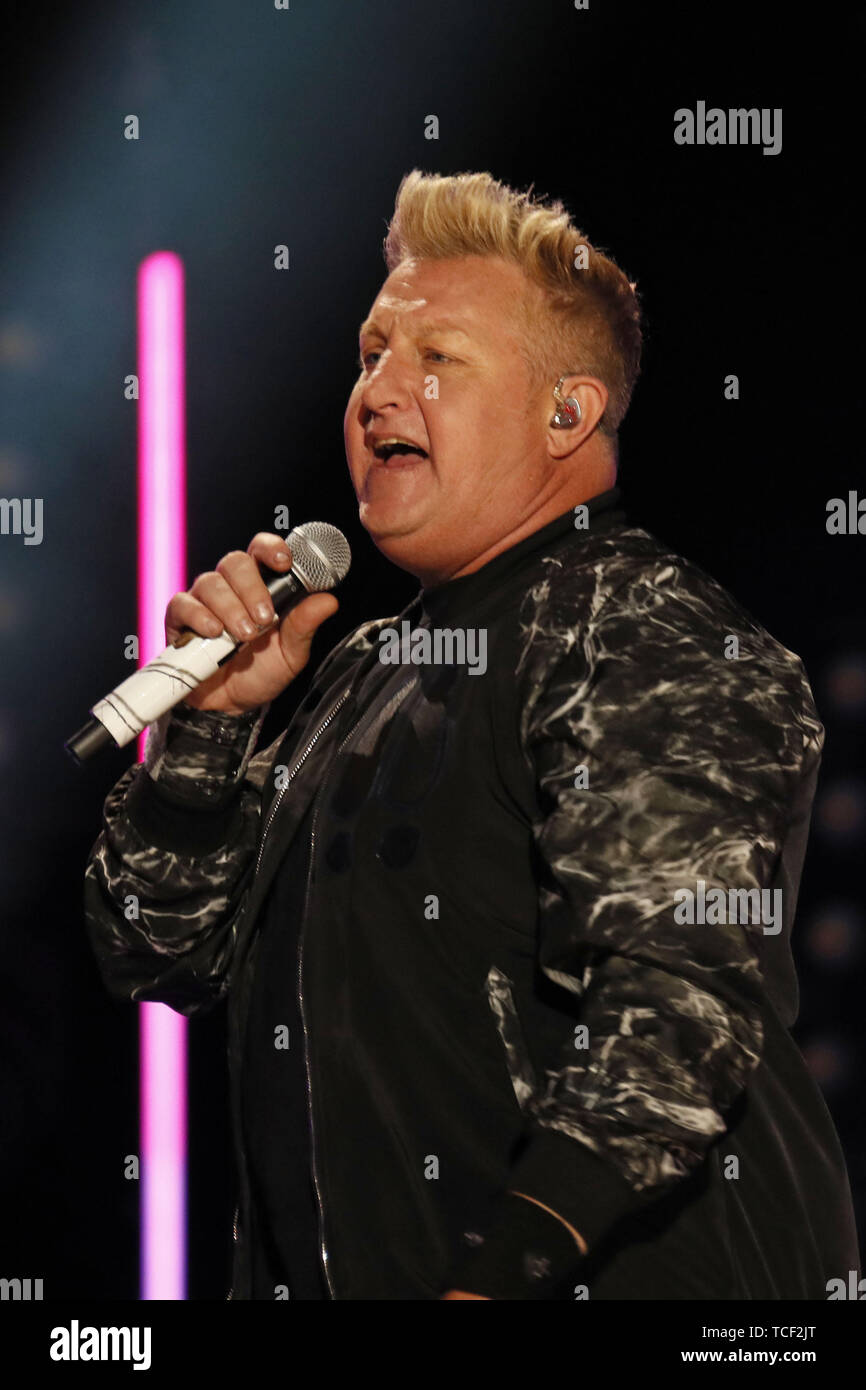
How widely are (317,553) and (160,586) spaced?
0.90 m

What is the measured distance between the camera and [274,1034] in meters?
1.39

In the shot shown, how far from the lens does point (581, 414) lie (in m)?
1.55

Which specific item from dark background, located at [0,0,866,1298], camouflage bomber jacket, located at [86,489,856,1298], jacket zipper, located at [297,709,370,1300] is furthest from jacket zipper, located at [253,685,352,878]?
dark background, located at [0,0,866,1298]

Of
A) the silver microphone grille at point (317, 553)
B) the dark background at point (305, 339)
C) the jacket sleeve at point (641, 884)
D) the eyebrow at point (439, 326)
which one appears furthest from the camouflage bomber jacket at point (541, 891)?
the dark background at point (305, 339)

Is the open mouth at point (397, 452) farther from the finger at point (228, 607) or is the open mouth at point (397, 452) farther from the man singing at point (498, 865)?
the finger at point (228, 607)

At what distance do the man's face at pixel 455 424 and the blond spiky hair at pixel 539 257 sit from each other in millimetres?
21

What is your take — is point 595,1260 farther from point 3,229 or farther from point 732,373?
point 3,229

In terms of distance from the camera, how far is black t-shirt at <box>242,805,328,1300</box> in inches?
52.4

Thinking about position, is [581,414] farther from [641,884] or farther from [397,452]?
[641,884]

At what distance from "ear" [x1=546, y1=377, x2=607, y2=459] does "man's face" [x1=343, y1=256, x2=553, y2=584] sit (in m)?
0.01

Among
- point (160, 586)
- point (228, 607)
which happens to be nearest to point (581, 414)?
point (228, 607)

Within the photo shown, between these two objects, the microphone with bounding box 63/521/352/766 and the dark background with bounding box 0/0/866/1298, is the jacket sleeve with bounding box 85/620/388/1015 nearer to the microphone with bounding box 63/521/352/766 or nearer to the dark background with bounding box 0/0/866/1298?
the microphone with bounding box 63/521/352/766

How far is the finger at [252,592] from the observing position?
1.46 metres

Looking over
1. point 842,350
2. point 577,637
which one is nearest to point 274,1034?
point 577,637
